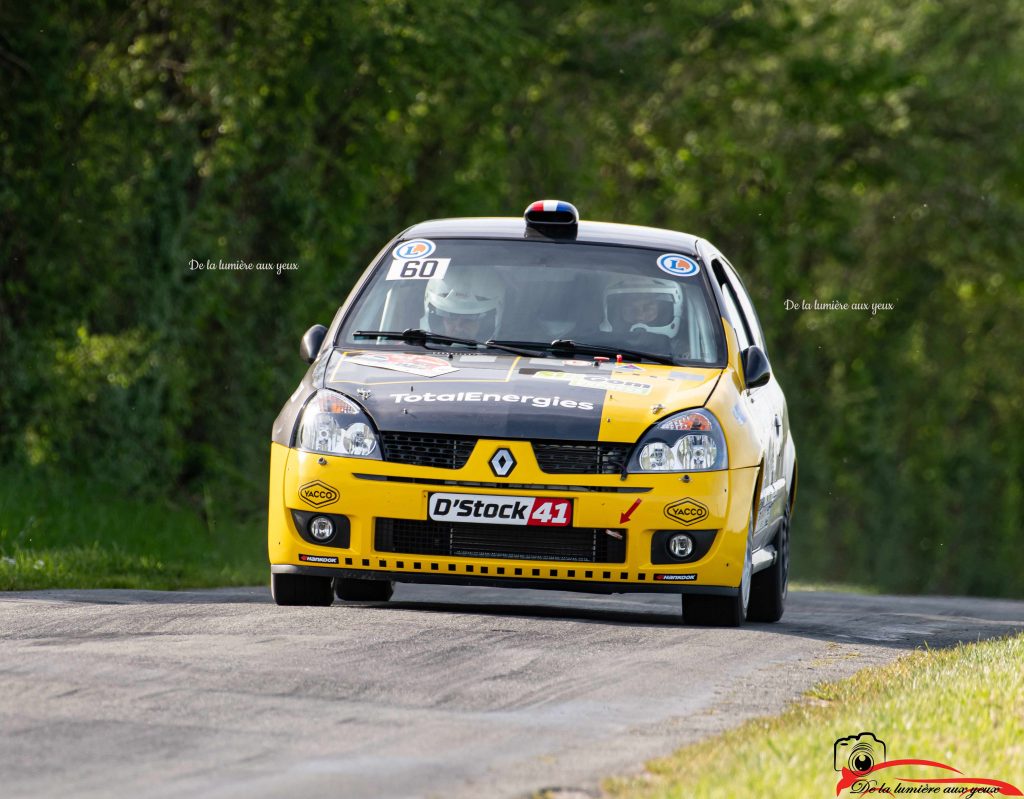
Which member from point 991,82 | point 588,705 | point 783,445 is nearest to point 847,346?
point 991,82

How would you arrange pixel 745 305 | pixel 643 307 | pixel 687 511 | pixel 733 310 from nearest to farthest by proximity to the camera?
1. pixel 687 511
2. pixel 643 307
3. pixel 733 310
4. pixel 745 305

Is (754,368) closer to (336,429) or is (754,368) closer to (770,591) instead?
(770,591)

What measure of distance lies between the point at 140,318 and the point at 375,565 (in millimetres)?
13478

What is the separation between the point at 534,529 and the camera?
953cm

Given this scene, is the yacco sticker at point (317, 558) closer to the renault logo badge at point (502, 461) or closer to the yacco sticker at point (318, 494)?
the yacco sticker at point (318, 494)

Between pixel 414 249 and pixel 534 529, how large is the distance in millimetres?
2191

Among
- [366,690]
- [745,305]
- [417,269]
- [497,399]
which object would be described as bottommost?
[366,690]

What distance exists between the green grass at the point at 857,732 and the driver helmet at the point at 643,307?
258 cm

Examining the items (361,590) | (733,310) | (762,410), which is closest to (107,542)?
(361,590)

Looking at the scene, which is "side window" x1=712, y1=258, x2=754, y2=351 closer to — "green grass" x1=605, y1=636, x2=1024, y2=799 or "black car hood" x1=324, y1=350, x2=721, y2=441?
"black car hood" x1=324, y1=350, x2=721, y2=441

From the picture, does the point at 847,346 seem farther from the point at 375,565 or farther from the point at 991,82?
the point at 375,565

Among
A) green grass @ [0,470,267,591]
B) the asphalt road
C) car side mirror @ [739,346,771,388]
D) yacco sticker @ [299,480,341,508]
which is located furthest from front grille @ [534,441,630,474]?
green grass @ [0,470,267,591]

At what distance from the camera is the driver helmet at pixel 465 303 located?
10562 mm

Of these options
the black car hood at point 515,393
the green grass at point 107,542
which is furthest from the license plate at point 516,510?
the green grass at point 107,542
